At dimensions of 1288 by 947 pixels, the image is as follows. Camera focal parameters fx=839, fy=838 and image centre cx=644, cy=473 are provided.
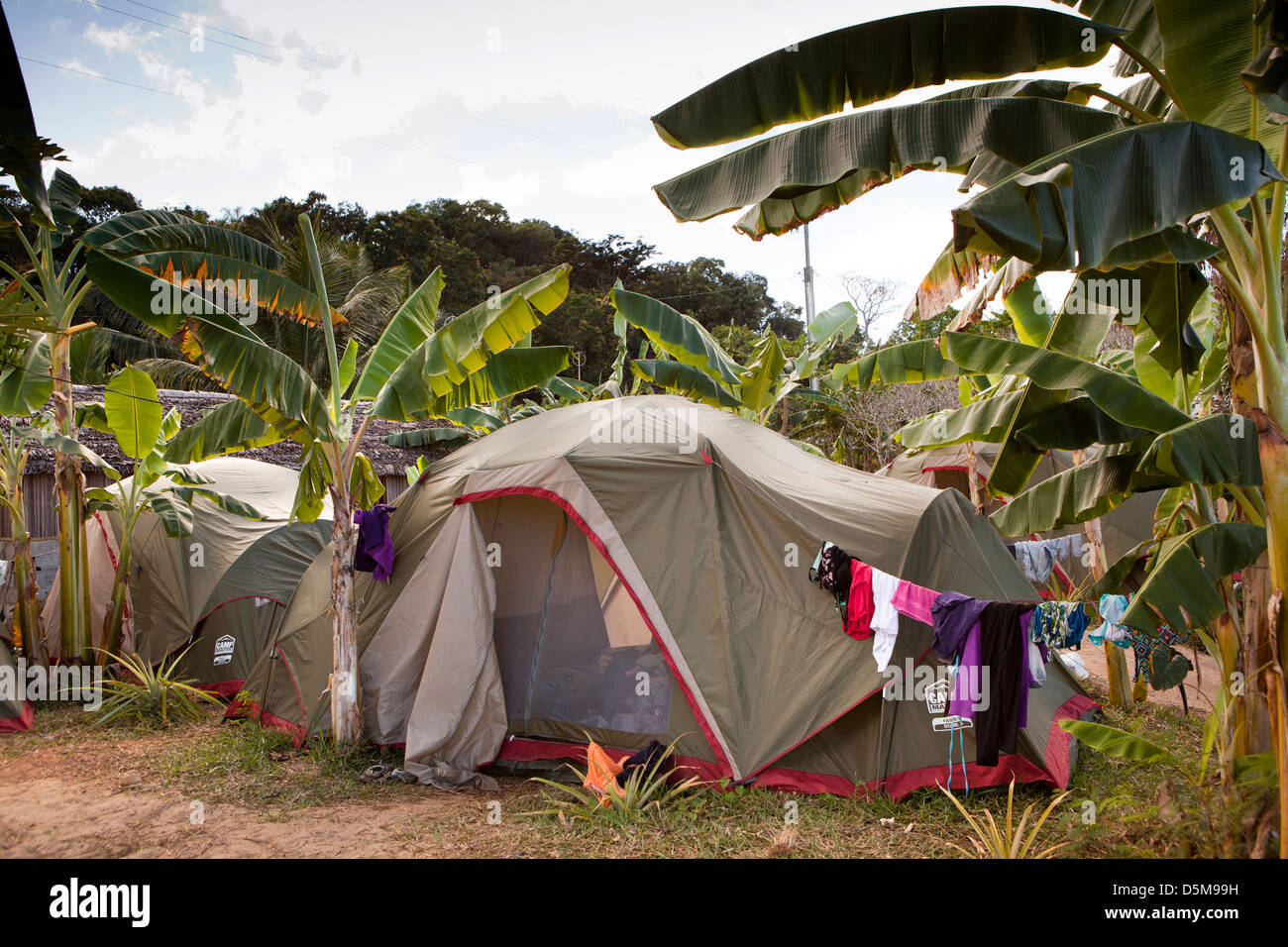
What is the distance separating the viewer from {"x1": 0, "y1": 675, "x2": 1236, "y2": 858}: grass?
3.95 metres

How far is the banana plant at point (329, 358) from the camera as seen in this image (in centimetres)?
535

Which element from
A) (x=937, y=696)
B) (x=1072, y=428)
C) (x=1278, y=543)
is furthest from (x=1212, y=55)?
(x=937, y=696)

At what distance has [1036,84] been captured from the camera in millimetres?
3852

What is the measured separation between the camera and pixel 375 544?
20.2 feet

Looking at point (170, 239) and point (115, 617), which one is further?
point (115, 617)

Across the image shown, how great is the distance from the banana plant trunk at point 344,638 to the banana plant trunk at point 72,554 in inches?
133

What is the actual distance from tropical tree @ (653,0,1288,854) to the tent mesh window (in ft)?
10.1

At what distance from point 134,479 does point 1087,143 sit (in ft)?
26.9

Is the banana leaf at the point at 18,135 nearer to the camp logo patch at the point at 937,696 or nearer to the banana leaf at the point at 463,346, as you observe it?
the banana leaf at the point at 463,346

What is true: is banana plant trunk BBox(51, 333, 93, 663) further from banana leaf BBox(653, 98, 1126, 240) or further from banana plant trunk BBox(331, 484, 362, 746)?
banana leaf BBox(653, 98, 1126, 240)

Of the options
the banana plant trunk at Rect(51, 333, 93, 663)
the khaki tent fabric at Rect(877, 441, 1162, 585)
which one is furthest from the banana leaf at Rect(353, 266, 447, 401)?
the khaki tent fabric at Rect(877, 441, 1162, 585)

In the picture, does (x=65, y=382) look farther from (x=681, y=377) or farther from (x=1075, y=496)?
(x=1075, y=496)
